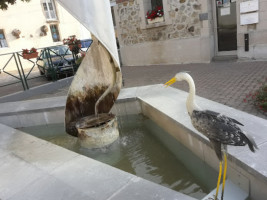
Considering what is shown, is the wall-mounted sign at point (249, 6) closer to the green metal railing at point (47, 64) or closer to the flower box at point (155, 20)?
the flower box at point (155, 20)

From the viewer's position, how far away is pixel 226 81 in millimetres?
5875

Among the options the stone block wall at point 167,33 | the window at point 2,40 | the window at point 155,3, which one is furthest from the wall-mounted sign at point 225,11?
the window at point 2,40

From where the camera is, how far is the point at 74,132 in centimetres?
404

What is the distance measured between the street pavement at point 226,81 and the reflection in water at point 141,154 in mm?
1624

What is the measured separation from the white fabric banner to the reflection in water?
152cm

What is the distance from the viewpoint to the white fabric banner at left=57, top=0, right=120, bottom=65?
2689 mm

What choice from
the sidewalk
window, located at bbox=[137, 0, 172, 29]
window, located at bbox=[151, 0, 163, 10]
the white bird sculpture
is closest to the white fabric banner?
the white bird sculpture

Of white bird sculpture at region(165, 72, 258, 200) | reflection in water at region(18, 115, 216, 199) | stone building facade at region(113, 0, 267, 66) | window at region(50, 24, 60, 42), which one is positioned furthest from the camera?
window at region(50, 24, 60, 42)

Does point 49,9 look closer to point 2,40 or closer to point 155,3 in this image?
point 2,40

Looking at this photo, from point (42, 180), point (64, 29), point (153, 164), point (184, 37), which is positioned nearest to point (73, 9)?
point (42, 180)

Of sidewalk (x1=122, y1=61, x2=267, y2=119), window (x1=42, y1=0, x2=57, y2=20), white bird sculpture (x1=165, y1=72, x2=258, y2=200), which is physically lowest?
sidewalk (x1=122, y1=61, x2=267, y2=119)

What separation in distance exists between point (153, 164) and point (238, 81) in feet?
12.5

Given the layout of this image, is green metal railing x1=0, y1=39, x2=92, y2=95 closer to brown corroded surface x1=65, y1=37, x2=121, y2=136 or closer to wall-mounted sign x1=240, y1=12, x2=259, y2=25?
brown corroded surface x1=65, y1=37, x2=121, y2=136

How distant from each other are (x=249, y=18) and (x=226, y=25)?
3.58ft
